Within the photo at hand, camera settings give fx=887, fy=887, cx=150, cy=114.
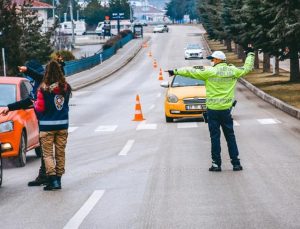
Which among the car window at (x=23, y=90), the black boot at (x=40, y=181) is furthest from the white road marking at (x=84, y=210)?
the car window at (x=23, y=90)

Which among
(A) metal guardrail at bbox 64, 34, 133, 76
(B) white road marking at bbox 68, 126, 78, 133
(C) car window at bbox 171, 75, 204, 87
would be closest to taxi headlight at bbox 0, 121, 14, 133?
(B) white road marking at bbox 68, 126, 78, 133

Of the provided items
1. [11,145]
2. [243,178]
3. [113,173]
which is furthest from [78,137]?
[243,178]

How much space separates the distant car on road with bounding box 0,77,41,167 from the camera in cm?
1588

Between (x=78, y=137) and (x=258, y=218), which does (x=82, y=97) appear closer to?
(x=78, y=137)

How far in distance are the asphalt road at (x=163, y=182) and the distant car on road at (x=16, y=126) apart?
335 millimetres

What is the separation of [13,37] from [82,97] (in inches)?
258

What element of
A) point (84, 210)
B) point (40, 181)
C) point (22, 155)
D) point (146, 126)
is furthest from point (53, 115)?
point (146, 126)

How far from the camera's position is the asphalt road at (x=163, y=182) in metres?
9.91

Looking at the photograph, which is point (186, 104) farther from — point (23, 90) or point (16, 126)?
point (16, 126)

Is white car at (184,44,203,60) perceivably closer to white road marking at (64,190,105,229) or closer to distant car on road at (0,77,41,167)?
distant car on road at (0,77,41,167)

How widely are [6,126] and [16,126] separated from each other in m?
0.21

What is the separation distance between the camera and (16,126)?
1609cm

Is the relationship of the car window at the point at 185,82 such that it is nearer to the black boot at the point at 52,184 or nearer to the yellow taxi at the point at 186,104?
the yellow taxi at the point at 186,104

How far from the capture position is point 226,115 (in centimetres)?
1430
